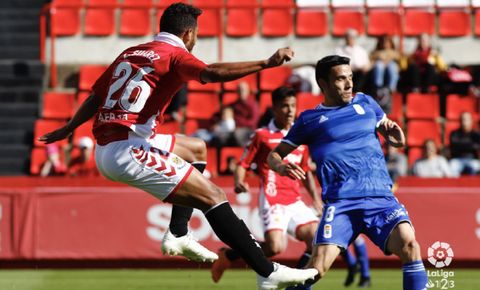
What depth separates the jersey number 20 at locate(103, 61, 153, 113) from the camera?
28.1 feet

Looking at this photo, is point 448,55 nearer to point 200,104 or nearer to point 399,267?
point 200,104

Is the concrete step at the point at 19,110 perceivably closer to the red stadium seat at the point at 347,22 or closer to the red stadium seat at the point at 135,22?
the red stadium seat at the point at 135,22

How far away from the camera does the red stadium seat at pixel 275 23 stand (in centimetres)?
2230

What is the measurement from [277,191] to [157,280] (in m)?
3.35

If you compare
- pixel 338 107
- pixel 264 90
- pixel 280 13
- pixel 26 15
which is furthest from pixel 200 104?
pixel 338 107

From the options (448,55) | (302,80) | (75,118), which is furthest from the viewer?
(448,55)

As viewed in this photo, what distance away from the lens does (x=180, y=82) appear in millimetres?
8594

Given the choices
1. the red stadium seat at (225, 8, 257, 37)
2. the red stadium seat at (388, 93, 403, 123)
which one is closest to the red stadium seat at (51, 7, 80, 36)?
the red stadium seat at (225, 8, 257, 37)

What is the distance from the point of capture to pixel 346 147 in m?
9.42

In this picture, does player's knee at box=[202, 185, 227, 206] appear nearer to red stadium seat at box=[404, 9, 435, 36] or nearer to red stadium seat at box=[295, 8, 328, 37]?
red stadium seat at box=[295, 8, 328, 37]

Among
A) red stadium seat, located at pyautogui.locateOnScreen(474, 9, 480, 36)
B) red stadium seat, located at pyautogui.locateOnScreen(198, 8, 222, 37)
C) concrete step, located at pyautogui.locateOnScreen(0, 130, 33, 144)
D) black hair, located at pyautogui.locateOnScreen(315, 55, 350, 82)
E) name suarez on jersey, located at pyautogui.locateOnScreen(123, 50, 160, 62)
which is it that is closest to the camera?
name suarez on jersey, located at pyautogui.locateOnScreen(123, 50, 160, 62)

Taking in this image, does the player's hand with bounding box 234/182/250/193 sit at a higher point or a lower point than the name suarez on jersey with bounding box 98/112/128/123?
lower

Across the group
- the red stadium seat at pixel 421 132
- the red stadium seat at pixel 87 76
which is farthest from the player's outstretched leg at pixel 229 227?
the red stadium seat at pixel 87 76

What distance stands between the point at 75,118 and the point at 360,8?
1387cm
